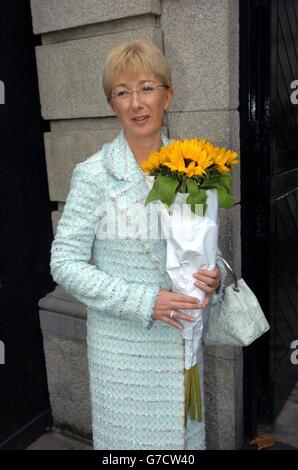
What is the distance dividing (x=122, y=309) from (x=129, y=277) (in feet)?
0.58

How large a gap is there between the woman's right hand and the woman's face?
0.71 metres

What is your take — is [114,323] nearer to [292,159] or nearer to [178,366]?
[178,366]

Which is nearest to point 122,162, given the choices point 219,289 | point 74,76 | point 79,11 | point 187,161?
point 187,161

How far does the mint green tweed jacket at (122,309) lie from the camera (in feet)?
6.63

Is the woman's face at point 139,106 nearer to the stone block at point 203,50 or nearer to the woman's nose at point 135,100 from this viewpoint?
the woman's nose at point 135,100

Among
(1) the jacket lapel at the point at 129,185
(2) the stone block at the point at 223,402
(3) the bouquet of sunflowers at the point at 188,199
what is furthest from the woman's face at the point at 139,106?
(2) the stone block at the point at 223,402

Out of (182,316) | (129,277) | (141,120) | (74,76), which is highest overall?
(74,76)

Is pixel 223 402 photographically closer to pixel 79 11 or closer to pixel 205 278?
pixel 205 278

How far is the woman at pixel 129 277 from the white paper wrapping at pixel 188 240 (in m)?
0.04

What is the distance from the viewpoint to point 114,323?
221cm

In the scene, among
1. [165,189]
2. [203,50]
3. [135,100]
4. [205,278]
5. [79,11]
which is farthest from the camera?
[79,11]

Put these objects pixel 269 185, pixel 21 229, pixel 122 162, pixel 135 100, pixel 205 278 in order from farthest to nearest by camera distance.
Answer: pixel 21 229 < pixel 269 185 < pixel 122 162 < pixel 135 100 < pixel 205 278

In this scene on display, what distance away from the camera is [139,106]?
79.2 inches
